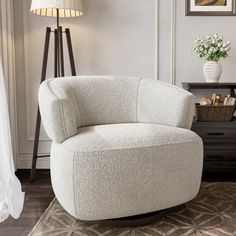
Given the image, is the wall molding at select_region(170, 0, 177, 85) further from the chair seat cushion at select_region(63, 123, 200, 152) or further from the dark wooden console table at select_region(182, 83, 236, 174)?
the chair seat cushion at select_region(63, 123, 200, 152)

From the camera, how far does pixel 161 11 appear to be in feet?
9.23

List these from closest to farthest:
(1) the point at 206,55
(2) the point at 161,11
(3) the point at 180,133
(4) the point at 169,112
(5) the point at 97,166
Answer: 1. (5) the point at 97,166
2. (3) the point at 180,133
3. (4) the point at 169,112
4. (1) the point at 206,55
5. (2) the point at 161,11

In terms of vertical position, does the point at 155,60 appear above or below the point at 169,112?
above

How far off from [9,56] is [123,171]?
155cm

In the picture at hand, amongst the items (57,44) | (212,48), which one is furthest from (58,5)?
(212,48)

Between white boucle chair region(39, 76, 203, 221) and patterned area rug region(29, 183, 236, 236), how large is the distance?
11 cm

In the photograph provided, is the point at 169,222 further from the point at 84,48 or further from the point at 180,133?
the point at 84,48

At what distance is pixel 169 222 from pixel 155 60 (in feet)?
4.69

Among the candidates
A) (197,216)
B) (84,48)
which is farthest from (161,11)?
→ (197,216)

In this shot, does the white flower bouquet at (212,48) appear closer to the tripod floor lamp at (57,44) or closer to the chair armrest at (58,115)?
the tripod floor lamp at (57,44)

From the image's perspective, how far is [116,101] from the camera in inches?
89.5

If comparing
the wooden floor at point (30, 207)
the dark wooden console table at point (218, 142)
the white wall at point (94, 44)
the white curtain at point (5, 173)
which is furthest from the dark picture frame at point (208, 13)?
the wooden floor at point (30, 207)

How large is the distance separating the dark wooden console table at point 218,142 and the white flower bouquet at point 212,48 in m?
0.22

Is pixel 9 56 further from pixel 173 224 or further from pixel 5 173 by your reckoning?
pixel 173 224
